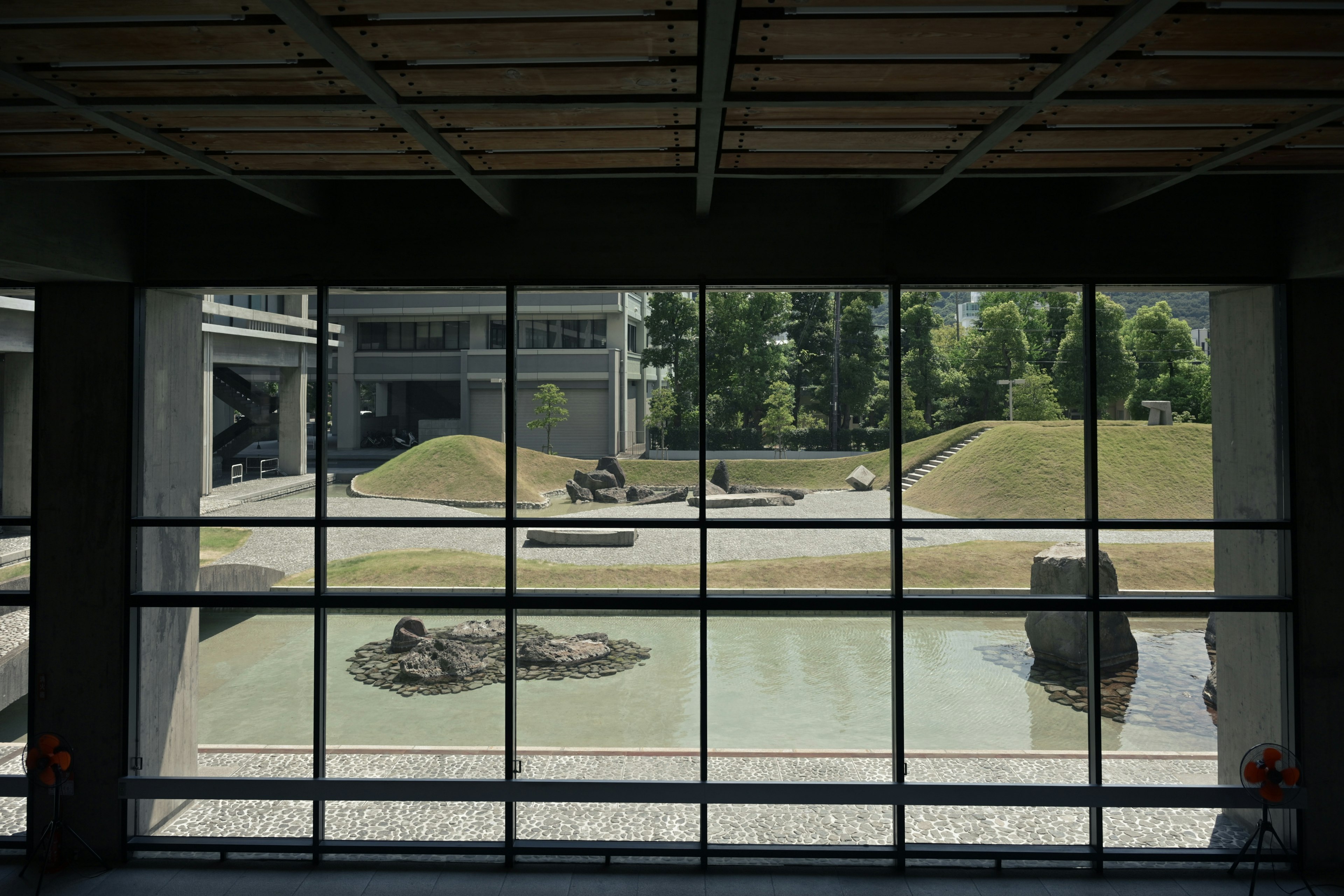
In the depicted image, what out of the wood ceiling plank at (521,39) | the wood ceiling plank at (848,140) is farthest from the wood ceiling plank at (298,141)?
the wood ceiling plank at (848,140)

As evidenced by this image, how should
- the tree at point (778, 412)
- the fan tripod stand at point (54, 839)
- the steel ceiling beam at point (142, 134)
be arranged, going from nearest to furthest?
the steel ceiling beam at point (142, 134) → the fan tripod stand at point (54, 839) → the tree at point (778, 412)

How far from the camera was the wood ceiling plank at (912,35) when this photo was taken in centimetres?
321

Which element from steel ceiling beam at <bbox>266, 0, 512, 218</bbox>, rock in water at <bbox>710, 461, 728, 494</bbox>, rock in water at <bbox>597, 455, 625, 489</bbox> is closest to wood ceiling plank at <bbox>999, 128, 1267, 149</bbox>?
rock in water at <bbox>710, 461, 728, 494</bbox>

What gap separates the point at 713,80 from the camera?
368 cm

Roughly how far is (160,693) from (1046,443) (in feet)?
24.1

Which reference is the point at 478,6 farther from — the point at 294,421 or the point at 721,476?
the point at 294,421

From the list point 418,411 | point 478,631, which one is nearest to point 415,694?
point 478,631

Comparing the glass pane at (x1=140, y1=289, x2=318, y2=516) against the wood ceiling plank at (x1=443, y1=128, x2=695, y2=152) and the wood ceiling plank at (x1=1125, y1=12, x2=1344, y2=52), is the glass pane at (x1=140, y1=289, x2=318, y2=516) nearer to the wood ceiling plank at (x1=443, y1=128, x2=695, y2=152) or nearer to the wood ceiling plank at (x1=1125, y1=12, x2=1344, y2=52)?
the wood ceiling plank at (x1=443, y1=128, x2=695, y2=152)

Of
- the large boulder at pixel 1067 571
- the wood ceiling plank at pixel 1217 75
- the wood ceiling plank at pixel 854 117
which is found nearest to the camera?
the wood ceiling plank at pixel 1217 75

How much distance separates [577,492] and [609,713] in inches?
70.2

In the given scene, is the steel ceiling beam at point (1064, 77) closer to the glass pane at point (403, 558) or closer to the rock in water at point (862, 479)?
the rock in water at point (862, 479)

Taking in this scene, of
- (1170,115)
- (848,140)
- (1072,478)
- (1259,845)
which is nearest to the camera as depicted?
(1170,115)

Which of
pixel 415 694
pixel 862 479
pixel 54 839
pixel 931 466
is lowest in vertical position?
pixel 54 839

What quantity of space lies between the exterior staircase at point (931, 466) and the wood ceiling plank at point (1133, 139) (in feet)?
8.31
